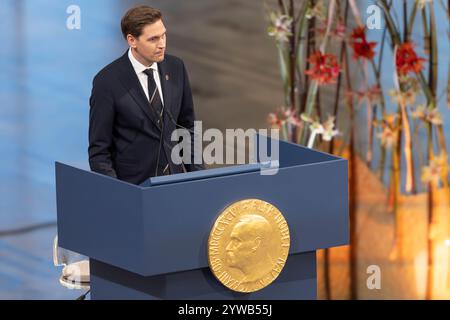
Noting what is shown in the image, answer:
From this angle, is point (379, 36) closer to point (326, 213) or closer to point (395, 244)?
point (395, 244)

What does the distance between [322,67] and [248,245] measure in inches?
94.4

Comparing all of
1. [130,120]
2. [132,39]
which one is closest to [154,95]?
[130,120]

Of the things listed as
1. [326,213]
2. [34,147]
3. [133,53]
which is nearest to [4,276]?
[34,147]

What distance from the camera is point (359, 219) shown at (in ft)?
21.3

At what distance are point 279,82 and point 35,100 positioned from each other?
1.31 metres

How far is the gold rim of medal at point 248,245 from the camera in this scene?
4.05m

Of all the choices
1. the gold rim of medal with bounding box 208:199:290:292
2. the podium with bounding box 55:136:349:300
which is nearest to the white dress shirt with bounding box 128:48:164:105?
the podium with bounding box 55:136:349:300

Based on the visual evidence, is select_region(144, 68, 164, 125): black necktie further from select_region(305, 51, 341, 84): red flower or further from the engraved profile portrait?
select_region(305, 51, 341, 84): red flower

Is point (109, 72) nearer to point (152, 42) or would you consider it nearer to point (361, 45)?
point (152, 42)

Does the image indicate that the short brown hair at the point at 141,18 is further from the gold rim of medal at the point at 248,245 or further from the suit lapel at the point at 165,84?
the gold rim of medal at the point at 248,245

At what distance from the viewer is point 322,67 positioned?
6305mm

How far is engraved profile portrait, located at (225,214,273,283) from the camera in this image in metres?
4.06

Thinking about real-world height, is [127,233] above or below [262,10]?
below
